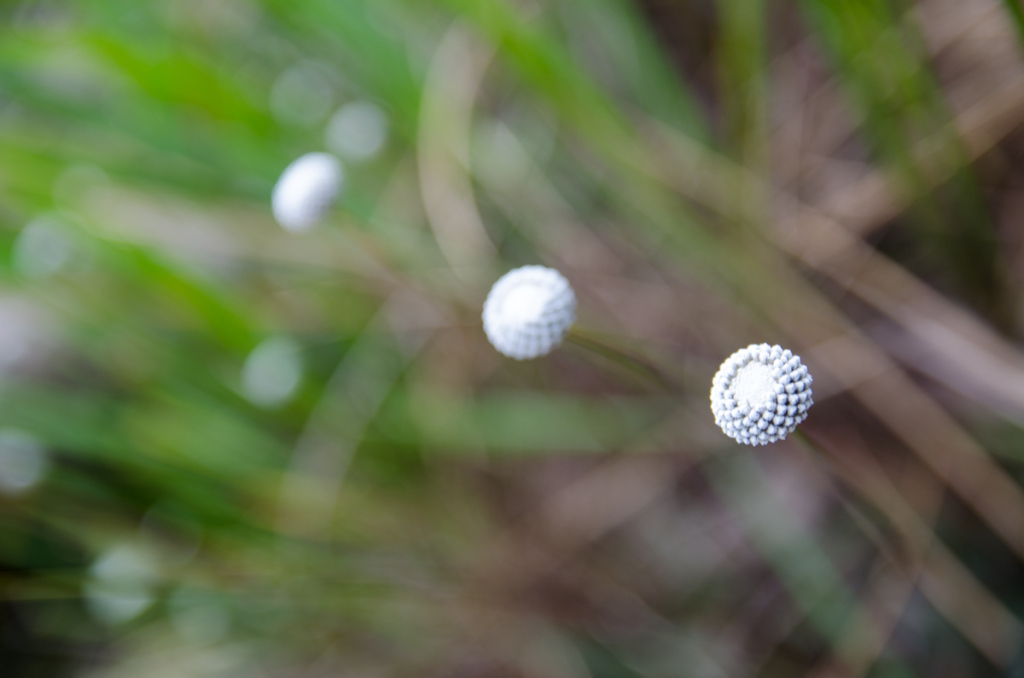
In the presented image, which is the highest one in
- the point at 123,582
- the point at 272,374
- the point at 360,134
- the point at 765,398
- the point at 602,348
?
the point at 360,134

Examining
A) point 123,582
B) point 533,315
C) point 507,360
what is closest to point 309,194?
point 533,315

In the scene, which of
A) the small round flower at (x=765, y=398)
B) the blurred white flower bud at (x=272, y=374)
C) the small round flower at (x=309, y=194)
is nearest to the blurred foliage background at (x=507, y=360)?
the blurred white flower bud at (x=272, y=374)

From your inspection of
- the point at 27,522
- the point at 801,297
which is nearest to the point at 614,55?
the point at 801,297

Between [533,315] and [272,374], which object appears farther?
[272,374]

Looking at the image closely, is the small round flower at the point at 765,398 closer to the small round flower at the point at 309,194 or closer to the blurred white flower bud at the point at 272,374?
the small round flower at the point at 309,194

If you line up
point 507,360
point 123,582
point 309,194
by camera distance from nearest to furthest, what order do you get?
point 309,194 < point 123,582 < point 507,360

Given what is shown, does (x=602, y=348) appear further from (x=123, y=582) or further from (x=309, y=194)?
(x=123, y=582)

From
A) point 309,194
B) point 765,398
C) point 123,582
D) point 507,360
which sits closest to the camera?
point 765,398
